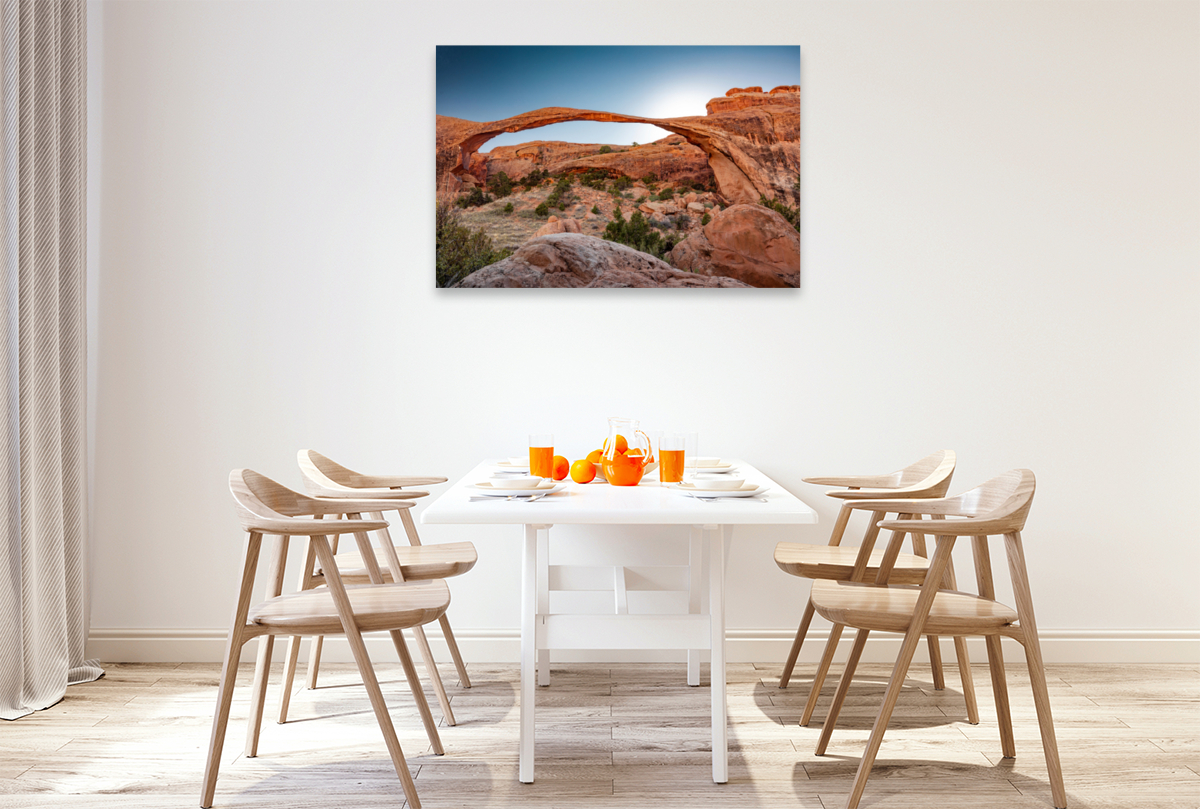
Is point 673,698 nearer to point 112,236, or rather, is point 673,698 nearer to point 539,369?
point 539,369

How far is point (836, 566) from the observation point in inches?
98.1

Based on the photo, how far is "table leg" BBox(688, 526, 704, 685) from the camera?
2746 mm

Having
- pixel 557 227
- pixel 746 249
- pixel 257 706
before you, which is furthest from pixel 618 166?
pixel 257 706

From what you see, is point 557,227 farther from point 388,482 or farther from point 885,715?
point 885,715

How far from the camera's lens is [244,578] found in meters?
1.94

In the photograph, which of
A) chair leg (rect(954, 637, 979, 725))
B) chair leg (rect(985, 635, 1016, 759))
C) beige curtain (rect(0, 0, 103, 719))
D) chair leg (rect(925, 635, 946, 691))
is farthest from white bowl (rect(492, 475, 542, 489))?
beige curtain (rect(0, 0, 103, 719))

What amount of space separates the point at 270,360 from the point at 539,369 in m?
1.00

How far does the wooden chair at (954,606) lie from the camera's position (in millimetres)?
1915

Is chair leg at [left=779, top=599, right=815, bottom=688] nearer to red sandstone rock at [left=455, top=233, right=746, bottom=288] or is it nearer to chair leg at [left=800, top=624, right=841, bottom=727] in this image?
chair leg at [left=800, top=624, right=841, bottom=727]

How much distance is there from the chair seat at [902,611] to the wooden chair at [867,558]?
163mm

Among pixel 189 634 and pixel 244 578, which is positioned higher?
pixel 244 578

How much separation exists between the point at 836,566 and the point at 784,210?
53.0 inches

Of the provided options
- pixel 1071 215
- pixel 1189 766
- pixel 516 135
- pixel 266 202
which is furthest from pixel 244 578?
pixel 1071 215

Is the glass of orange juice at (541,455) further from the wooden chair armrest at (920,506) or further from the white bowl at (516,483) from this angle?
the wooden chair armrest at (920,506)
